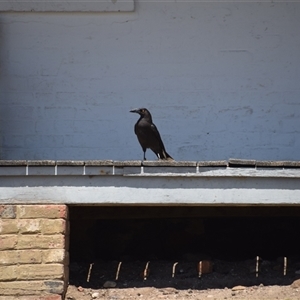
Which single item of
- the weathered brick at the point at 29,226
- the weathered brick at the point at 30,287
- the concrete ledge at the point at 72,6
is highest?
the concrete ledge at the point at 72,6

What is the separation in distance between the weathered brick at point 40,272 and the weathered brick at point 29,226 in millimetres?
310

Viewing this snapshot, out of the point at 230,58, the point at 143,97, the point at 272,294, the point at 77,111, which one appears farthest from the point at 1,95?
the point at 272,294

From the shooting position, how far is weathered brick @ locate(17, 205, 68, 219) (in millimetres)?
9000

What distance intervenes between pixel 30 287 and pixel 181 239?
2.23 m

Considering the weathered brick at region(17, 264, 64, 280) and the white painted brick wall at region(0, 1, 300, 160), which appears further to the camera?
the white painted brick wall at region(0, 1, 300, 160)

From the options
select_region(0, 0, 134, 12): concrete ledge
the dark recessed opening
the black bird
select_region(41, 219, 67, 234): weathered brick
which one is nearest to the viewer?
select_region(41, 219, 67, 234): weathered brick

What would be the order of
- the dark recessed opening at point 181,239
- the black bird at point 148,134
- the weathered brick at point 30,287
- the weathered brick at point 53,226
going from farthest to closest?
1. the black bird at point 148,134
2. the dark recessed opening at point 181,239
3. the weathered brick at point 53,226
4. the weathered brick at point 30,287

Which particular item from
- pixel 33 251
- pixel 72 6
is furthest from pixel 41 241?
pixel 72 6

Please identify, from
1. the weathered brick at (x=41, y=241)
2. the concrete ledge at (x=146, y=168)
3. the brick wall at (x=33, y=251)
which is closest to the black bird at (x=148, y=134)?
the concrete ledge at (x=146, y=168)

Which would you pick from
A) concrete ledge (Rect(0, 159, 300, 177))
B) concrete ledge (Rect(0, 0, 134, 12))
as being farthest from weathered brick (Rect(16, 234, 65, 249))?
concrete ledge (Rect(0, 0, 134, 12))

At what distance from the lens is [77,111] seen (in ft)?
35.6

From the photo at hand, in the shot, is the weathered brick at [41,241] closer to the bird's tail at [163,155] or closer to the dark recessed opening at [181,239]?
the dark recessed opening at [181,239]

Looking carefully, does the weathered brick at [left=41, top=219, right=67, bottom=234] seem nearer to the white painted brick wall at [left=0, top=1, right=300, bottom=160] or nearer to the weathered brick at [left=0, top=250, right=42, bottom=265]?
the weathered brick at [left=0, top=250, right=42, bottom=265]

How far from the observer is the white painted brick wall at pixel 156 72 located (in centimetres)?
1084
